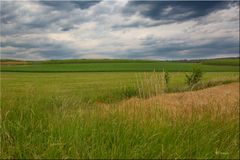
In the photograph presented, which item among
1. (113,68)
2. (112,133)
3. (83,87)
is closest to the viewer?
(112,133)

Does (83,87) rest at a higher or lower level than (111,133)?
lower

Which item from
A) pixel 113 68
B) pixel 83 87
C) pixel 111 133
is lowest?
pixel 83 87

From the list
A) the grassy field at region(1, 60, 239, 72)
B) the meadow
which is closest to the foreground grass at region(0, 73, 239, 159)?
the meadow

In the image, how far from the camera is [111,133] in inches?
178

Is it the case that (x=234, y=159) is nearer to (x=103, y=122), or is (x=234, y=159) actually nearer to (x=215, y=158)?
(x=215, y=158)

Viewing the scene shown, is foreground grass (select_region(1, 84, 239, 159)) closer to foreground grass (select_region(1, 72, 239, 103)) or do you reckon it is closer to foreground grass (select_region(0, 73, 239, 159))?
foreground grass (select_region(0, 73, 239, 159))

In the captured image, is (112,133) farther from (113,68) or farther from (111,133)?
(113,68)

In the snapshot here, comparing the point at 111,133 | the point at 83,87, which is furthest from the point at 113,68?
the point at 111,133

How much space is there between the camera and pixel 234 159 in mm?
4984

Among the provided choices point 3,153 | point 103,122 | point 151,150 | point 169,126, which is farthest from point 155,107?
point 3,153

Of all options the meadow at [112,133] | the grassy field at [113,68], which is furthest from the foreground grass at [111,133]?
the grassy field at [113,68]

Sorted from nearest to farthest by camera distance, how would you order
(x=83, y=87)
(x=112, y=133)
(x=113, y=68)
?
(x=112, y=133)
(x=83, y=87)
(x=113, y=68)

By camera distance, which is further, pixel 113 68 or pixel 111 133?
pixel 113 68

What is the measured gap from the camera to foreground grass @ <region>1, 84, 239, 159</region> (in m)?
4.11
